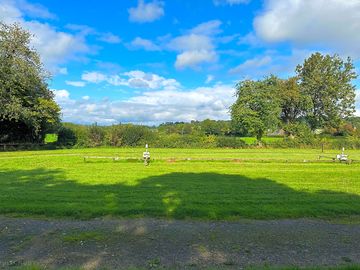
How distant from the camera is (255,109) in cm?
4709

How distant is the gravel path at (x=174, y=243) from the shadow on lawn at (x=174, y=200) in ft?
2.12

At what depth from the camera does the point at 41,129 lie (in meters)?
38.6

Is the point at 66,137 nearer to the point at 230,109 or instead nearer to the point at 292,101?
the point at 230,109

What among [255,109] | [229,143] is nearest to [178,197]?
[229,143]

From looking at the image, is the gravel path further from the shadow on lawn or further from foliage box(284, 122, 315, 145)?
foliage box(284, 122, 315, 145)

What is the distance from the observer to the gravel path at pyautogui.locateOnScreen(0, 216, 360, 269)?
4.89m

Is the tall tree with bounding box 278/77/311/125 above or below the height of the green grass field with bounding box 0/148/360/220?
above

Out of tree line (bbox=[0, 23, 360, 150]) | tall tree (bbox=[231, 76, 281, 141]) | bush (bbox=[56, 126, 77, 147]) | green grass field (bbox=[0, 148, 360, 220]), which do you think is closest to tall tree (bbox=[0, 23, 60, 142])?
tree line (bbox=[0, 23, 360, 150])

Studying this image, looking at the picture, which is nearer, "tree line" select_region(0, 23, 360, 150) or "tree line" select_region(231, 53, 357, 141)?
"tree line" select_region(0, 23, 360, 150)

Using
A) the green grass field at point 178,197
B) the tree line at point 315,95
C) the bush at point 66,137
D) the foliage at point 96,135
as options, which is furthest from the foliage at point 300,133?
the green grass field at point 178,197

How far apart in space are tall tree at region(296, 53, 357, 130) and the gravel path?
2124 inches

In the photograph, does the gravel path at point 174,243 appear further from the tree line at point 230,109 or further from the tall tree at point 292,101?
the tall tree at point 292,101

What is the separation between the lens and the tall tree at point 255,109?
152 ft

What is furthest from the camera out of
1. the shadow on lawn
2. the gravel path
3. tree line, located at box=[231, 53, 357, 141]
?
tree line, located at box=[231, 53, 357, 141]
